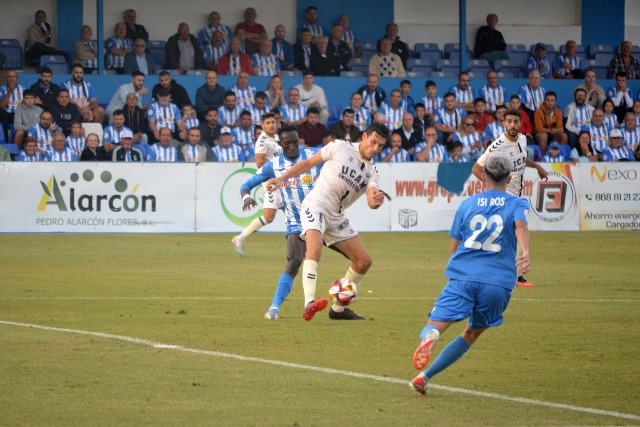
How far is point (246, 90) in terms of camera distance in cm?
2636

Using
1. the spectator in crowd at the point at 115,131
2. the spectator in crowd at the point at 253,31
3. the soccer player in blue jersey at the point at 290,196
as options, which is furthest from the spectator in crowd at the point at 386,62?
the soccer player in blue jersey at the point at 290,196

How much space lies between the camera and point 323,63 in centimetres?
2861

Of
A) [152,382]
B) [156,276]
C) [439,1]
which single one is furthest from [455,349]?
[439,1]

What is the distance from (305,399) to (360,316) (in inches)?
168

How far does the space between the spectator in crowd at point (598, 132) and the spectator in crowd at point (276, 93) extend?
7195 mm

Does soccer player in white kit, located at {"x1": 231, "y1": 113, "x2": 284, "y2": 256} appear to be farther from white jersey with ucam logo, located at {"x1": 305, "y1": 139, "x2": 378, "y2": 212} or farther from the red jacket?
the red jacket

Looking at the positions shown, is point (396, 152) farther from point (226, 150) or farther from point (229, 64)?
point (229, 64)

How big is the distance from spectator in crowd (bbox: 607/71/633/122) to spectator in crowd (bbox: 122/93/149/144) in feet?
37.6

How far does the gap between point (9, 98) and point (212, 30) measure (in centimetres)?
599

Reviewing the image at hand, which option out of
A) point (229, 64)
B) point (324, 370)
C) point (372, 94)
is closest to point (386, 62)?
point (372, 94)

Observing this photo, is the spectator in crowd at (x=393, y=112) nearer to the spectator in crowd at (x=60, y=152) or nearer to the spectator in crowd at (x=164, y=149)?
the spectator in crowd at (x=164, y=149)

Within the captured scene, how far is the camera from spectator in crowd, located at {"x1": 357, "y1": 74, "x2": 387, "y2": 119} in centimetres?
2670

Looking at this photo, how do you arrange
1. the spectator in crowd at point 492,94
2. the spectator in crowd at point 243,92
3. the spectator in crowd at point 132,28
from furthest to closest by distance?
the spectator in crowd at point 132,28 → the spectator in crowd at point 492,94 → the spectator in crowd at point 243,92

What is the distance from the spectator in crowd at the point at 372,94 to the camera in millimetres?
26703
